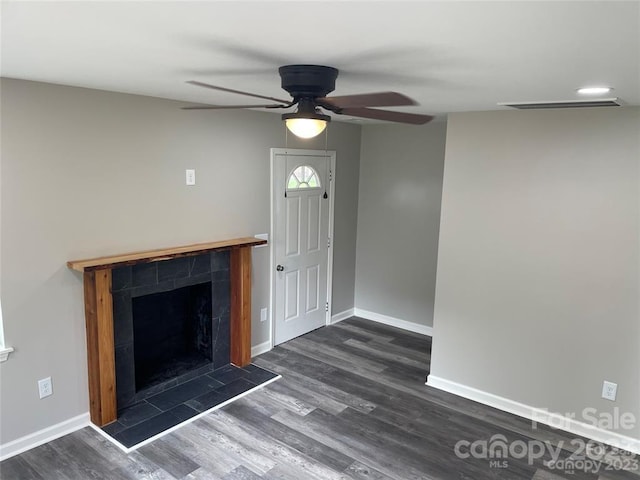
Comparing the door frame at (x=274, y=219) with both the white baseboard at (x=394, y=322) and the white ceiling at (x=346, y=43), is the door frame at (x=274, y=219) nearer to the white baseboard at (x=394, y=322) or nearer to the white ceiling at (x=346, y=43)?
the white baseboard at (x=394, y=322)

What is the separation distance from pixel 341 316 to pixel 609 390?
304 centimetres

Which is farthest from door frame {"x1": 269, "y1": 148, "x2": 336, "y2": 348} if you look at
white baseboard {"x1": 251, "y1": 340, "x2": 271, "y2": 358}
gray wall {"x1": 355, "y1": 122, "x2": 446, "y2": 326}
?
gray wall {"x1": 355, "y1": 122, "x2": 446, "y2": 326}

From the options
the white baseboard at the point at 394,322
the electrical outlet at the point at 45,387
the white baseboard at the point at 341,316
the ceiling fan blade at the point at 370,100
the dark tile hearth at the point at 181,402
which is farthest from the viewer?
the white baseboard at the point at 341,316

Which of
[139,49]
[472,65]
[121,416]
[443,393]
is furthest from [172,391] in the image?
[472,65]

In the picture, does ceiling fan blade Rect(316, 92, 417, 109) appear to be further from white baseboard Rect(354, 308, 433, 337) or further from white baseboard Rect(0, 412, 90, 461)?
white baseboard Rect(354, 308, 433, 337)

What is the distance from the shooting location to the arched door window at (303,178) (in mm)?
4660

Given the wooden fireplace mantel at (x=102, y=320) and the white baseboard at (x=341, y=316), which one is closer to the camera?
the wooden fireplace mantel at (x=102, y=320)

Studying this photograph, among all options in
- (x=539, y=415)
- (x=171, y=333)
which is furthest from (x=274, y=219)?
(x=539, y=415)

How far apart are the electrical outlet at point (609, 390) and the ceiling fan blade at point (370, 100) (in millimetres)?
2720

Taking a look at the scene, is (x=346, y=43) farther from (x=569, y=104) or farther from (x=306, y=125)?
(x=569, y=104)

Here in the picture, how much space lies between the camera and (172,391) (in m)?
3.74

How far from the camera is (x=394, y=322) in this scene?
5500mm

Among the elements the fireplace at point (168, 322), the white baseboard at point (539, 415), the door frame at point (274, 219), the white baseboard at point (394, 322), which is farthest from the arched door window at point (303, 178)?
the white baseboard at point (539, 415)

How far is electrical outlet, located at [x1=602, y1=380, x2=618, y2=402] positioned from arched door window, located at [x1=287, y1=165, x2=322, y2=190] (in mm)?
3177
